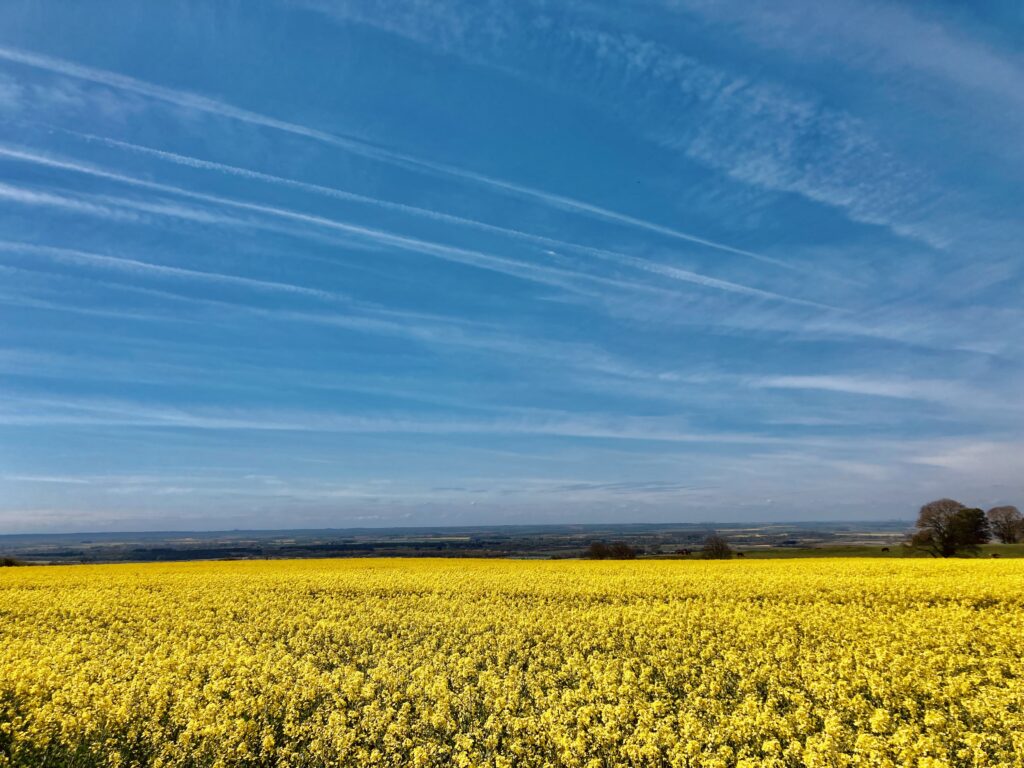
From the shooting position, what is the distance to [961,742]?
822cm

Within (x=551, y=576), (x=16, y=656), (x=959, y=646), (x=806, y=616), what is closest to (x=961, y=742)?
(x=959, y=646)

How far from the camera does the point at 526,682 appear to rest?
1101cm

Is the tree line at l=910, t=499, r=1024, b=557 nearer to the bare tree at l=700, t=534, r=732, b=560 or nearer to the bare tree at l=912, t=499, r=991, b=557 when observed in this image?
the bare tree at l=912, t=499, r=991, b=557

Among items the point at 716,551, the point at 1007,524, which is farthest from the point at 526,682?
the point at 1007,524

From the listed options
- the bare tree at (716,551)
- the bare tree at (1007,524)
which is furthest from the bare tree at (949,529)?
the bare tree at (716,551)

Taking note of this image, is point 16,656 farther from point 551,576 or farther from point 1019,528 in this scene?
point 1019,528

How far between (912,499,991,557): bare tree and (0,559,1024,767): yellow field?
61432mm

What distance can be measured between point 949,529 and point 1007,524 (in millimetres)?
→ 20668

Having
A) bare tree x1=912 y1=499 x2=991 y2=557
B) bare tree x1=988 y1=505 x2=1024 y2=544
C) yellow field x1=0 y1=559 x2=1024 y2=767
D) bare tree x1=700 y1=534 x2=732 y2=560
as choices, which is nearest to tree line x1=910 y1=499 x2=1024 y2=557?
bare tree x1=912 y1=499 x2=991 y2=557

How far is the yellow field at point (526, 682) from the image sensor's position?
322 inches

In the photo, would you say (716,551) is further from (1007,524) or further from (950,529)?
(1007,524)

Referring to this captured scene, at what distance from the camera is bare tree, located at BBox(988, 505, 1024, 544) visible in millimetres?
79625

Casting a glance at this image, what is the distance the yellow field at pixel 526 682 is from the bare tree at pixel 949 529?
202ft

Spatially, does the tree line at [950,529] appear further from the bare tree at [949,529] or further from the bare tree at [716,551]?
the bare tree at [716,551]
